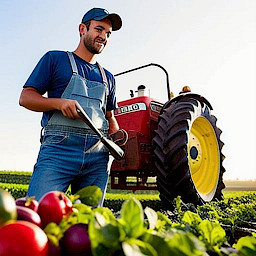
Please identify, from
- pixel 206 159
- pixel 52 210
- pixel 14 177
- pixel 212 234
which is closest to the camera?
pixel 52 210

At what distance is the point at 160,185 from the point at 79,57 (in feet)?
5.44

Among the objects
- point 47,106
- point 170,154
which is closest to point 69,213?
point 47,106

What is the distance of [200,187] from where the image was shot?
4.52m

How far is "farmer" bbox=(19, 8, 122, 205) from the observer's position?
204 centimetres

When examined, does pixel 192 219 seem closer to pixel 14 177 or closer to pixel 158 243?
pixel 158 243

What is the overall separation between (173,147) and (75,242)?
112 inches

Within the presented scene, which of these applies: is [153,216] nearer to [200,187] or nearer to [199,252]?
[199,252]

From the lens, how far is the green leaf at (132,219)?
0.48 m

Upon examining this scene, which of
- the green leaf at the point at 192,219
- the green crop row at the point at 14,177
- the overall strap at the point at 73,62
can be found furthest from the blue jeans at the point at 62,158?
the green crop row at the point at 14,177

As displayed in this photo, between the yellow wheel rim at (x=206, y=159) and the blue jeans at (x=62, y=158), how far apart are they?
2.43 meters

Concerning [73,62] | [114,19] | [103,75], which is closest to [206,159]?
[103,75]

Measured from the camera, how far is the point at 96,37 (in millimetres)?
2279

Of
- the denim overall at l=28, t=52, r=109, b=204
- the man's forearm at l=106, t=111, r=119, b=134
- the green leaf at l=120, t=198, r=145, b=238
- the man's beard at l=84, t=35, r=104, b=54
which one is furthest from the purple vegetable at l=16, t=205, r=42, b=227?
the man's forearm at l=106, t=111, r=119, b=134

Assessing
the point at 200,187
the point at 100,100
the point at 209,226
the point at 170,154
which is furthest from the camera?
the point at 200,187
